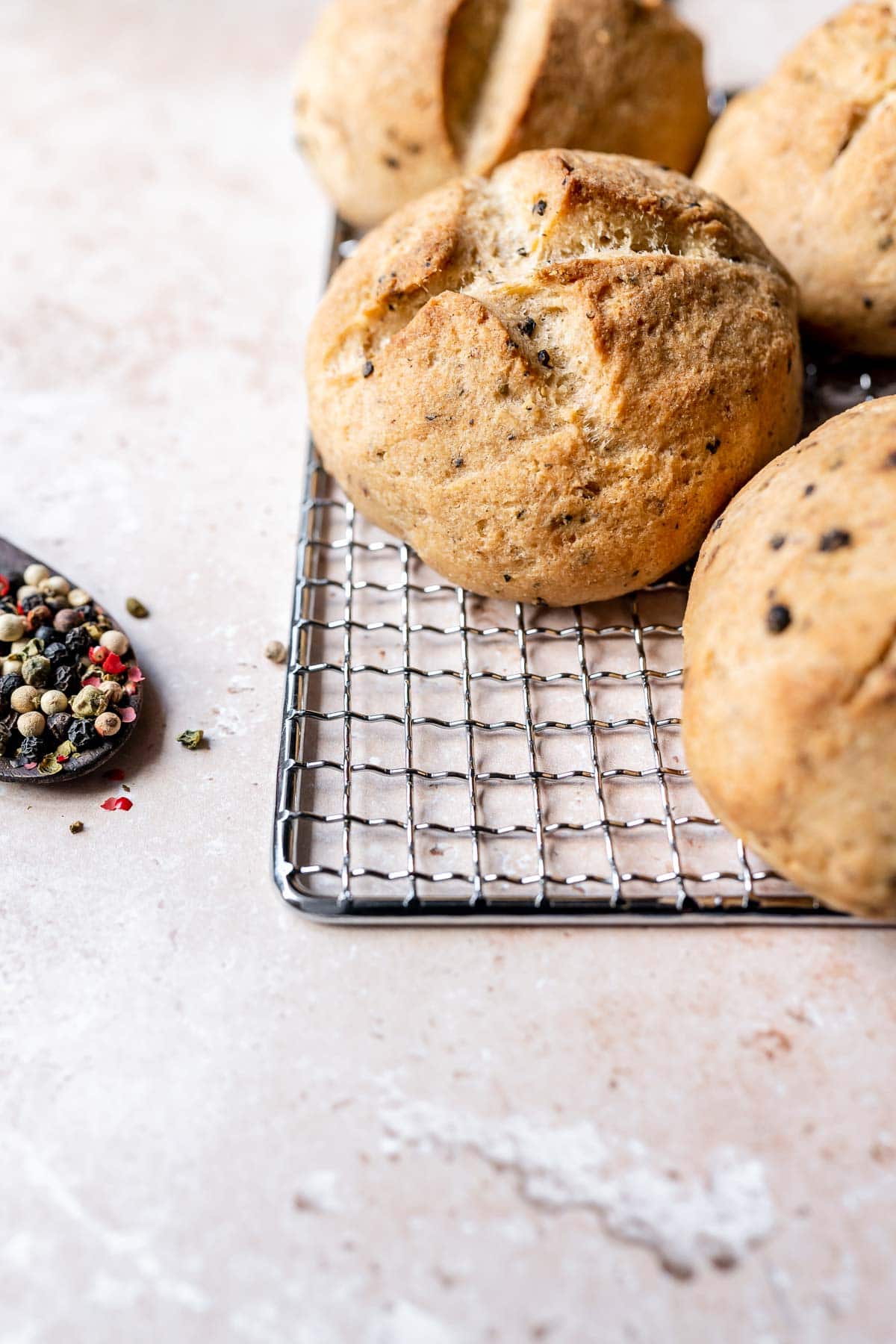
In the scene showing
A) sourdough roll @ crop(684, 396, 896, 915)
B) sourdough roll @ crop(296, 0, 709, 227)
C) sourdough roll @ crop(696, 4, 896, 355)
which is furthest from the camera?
sourdough roll @ crop(296, 0, 709, 227)

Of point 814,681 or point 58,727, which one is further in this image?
point 58,727

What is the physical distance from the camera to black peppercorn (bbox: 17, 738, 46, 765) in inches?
57.3

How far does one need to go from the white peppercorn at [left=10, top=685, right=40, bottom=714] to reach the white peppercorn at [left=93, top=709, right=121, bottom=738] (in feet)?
0.31

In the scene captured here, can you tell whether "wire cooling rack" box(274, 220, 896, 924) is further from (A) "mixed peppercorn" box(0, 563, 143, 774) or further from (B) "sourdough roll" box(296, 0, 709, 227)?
(B) "sourdough roll" box(296, 0, 709, 227)

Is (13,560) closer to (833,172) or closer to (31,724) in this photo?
(31,724)

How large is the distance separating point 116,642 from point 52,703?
15cm

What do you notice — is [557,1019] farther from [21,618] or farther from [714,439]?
[21,618]

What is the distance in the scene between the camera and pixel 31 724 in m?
1.46

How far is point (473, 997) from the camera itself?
51.7 inches

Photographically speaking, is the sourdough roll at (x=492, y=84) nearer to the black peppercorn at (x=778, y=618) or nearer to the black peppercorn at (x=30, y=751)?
the black peppercorn at (x=778, y=618)

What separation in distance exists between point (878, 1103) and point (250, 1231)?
759 millimetres

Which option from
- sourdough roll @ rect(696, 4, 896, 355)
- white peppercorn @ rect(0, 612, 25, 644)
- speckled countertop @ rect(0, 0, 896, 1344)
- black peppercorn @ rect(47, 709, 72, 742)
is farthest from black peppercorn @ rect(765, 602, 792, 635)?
white peppercorn @ rect(0, 612, 25, 644)

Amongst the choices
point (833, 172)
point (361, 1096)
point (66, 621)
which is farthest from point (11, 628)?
point (833, 172)

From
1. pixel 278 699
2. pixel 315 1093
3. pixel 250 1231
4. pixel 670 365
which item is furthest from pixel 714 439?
pixel 250 1231
